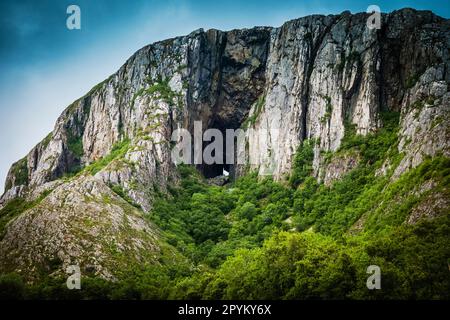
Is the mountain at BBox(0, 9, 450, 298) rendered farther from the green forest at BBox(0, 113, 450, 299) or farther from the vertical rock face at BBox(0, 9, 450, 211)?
the green forest at BBox(0, 113, 450, 299)

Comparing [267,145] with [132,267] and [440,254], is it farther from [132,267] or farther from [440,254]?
[440,254]

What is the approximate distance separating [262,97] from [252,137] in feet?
38.6

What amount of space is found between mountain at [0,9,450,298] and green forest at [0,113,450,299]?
0.65 m

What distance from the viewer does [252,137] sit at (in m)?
153

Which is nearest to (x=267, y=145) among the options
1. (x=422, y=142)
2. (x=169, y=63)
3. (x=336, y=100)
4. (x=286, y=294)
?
(x=336, y=100)

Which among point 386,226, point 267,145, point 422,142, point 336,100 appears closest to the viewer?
point 386,226

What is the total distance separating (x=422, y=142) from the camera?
3883 inches

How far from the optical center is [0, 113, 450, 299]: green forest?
64.2 meters

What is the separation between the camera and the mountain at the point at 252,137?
295ft

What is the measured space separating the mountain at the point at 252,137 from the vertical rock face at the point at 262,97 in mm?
369

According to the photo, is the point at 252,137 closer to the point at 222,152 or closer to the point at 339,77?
the point at 222,152

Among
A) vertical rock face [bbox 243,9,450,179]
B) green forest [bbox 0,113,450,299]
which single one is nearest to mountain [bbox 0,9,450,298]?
vertical rock face [bbox 243,9,450,179]

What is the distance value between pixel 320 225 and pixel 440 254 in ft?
141
